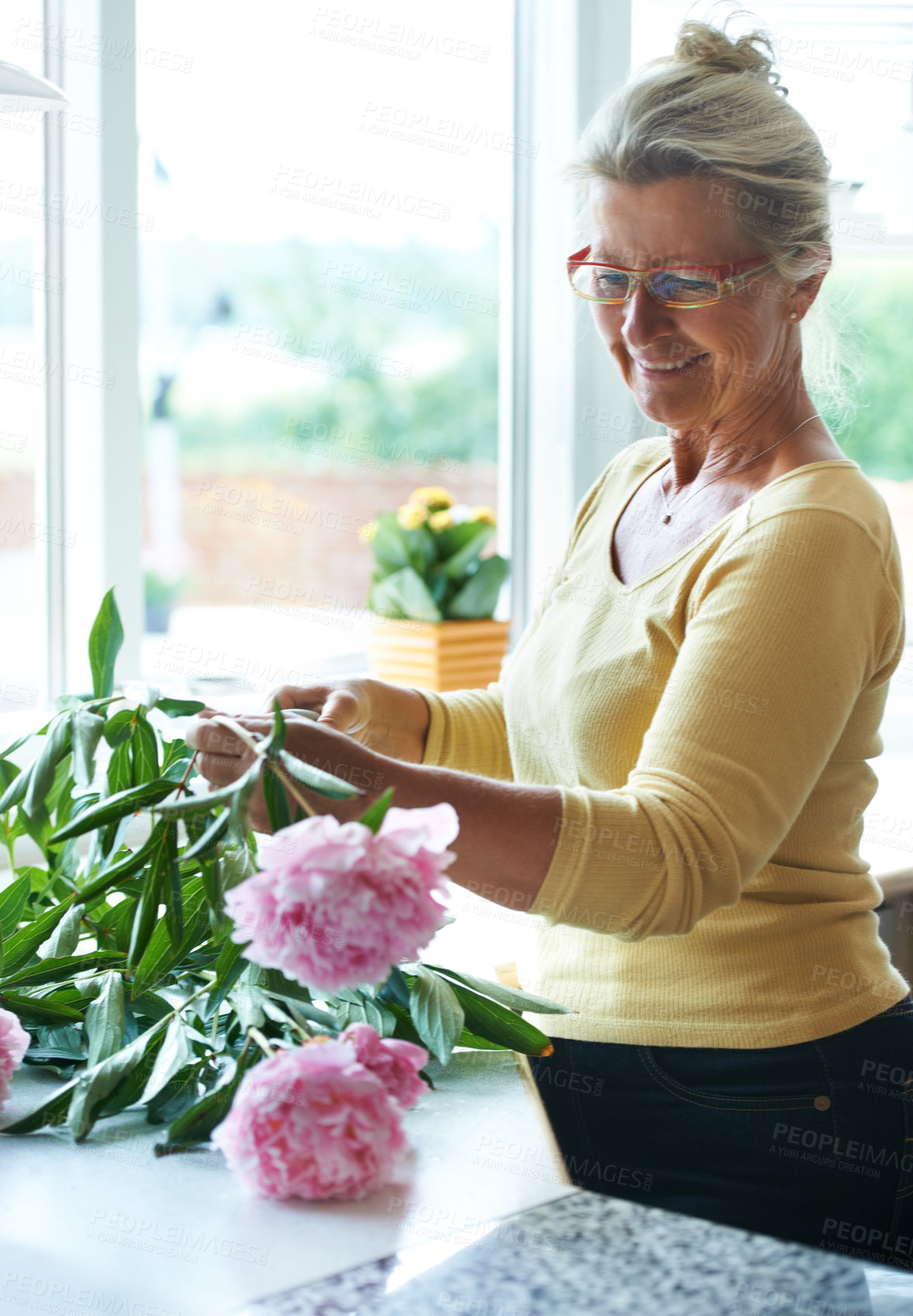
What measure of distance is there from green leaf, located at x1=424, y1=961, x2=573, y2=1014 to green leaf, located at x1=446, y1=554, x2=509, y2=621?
1187mm

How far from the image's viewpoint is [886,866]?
5.47 ft

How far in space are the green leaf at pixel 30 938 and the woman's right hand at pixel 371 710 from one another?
0.21 metres

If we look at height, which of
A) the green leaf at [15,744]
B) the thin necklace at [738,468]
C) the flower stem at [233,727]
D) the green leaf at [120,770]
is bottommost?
the green leaf at [120,770]

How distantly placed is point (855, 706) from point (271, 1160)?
1.85ft

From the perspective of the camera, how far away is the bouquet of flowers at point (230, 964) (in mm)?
616

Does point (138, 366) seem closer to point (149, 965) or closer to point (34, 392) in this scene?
point (34, 392)

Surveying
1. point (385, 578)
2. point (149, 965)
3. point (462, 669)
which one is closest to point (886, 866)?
point (462, 669)

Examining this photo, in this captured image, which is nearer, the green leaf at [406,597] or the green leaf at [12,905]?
the green leaf at [12,905]

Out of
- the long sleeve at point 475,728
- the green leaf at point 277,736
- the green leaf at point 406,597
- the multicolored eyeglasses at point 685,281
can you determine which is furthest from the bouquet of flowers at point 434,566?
the green leaf at point 277,736

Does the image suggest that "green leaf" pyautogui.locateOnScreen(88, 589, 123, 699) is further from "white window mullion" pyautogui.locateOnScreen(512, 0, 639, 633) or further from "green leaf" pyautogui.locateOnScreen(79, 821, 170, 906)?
"white window mullion" pyautogui.locateOnScreen(512, 0, 639, 633)

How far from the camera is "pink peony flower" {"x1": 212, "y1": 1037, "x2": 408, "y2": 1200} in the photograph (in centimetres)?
62

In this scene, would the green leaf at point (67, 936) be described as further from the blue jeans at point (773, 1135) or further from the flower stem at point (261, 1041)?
the blue jeans at point (773, 1135)

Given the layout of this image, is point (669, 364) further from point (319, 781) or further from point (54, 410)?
point (54, 410)

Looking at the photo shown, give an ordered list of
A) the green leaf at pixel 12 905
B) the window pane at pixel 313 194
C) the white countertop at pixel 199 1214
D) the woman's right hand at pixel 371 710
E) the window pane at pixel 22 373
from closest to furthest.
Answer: the white countertop at pixel 199 1214, the green leaf at pixel 12 905, the woman's right hand at pixel 371 710, the window pane at pixel 22 373, the window pane at pixel 313 194
